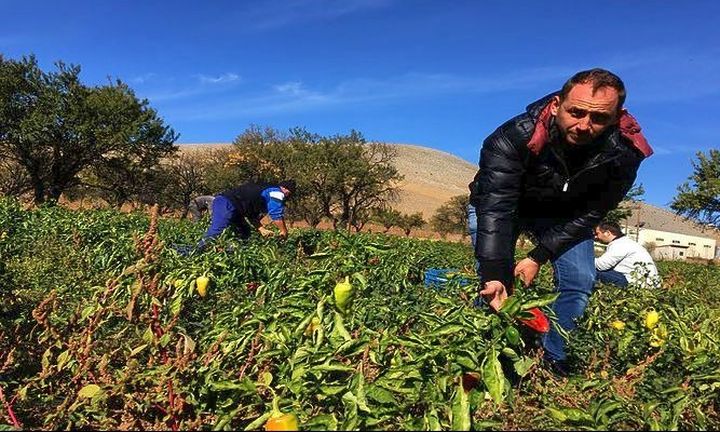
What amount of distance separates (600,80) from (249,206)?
17.3 ft

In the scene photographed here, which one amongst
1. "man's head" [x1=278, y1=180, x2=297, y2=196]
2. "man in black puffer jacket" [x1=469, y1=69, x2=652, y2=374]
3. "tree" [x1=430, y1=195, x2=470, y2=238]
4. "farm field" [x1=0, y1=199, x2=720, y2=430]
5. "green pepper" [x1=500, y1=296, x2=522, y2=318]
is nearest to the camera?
"farm field" [x1=0, y1=199, x2=720, y2=430]

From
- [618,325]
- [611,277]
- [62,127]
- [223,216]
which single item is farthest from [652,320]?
[62,127]

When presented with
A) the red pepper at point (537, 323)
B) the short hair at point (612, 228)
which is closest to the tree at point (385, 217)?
the short hair at point (612, 228)

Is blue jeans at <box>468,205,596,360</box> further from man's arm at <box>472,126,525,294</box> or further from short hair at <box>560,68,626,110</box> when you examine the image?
short hair at <box>560,68,626,110</box>

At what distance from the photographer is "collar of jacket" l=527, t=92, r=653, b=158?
8.14ft

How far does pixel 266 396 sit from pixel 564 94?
1.60 metres

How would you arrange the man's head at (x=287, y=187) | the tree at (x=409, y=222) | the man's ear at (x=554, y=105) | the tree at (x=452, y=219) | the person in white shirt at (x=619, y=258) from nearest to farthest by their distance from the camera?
1. the man's ear at (x=554, y=105)
2. the person in white shirt at (x=619, y=258)
3. the man's head at (x=287, y=187)
4. the tree at (x=409, y=222)
5. the tree at (x=452, y=219)

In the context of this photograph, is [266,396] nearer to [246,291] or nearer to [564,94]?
[246,291]

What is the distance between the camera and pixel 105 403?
1821 millimetres

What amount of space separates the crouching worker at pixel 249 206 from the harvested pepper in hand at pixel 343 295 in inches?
191

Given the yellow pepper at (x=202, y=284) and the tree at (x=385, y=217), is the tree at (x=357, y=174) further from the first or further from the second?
the yellow pepper at (x=202, y=284)

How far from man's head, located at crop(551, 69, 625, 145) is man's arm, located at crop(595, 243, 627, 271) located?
13.6 ft

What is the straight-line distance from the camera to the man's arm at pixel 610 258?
20.3 feet

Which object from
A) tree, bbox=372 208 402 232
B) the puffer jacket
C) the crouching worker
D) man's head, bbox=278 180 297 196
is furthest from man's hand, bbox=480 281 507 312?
tree, bbox=372 208 402 232
